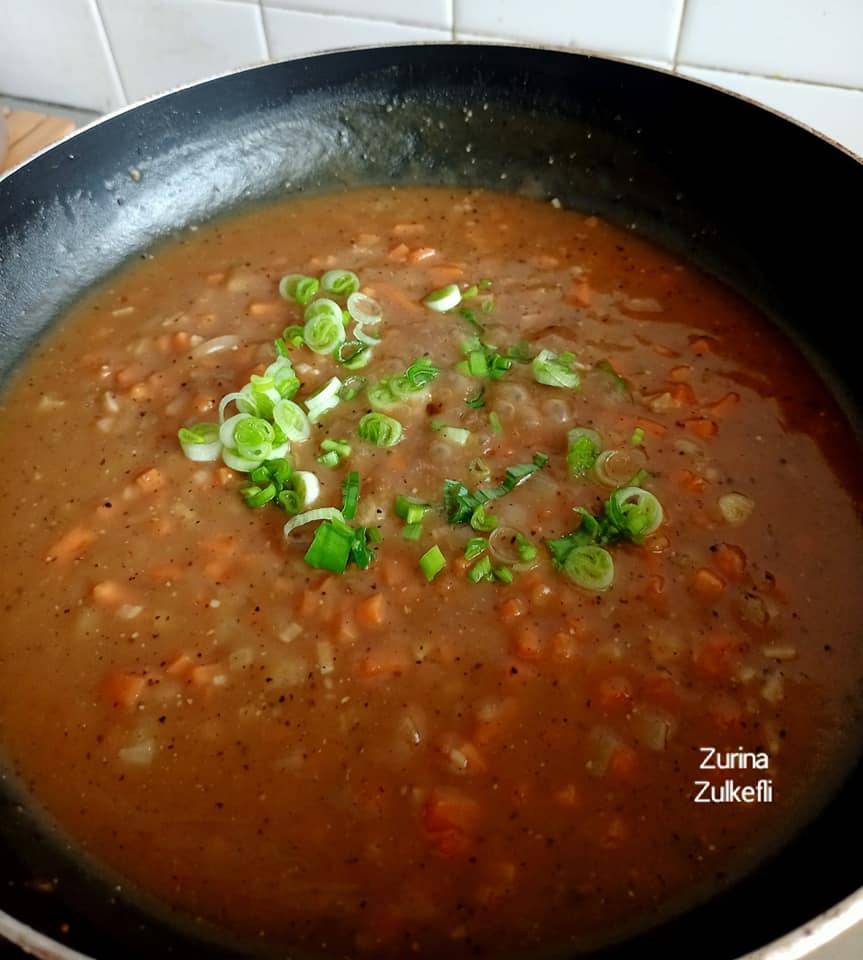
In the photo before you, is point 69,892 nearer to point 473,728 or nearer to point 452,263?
point 473,728

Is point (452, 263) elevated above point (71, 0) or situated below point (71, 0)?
below

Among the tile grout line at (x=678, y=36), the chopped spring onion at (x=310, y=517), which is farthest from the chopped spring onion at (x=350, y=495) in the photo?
the tile grout line at (x=678, y=36)

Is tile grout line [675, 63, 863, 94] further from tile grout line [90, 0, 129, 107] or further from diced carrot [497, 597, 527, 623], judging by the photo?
tile grout line [90, 0, 129, 107]

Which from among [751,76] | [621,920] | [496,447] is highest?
[751,76]

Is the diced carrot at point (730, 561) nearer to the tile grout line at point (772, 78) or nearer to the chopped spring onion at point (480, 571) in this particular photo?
the chopped spring onion at point (480, 571)

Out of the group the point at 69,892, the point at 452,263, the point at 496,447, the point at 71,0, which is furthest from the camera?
the point at 71,0

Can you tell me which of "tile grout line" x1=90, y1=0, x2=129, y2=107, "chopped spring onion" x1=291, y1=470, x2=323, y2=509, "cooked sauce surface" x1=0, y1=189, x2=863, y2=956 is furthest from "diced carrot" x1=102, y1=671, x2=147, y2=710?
"tile grout line" x1=90, y1=0, x2=129, y2=107

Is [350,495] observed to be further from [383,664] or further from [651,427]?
[651,427]

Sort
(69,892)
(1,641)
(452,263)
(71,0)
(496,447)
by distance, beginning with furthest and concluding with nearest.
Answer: (71,0) → (452,263) → (496,447) → (1,641) → (69,892)

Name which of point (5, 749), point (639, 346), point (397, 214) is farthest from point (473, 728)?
point (397, 214)
